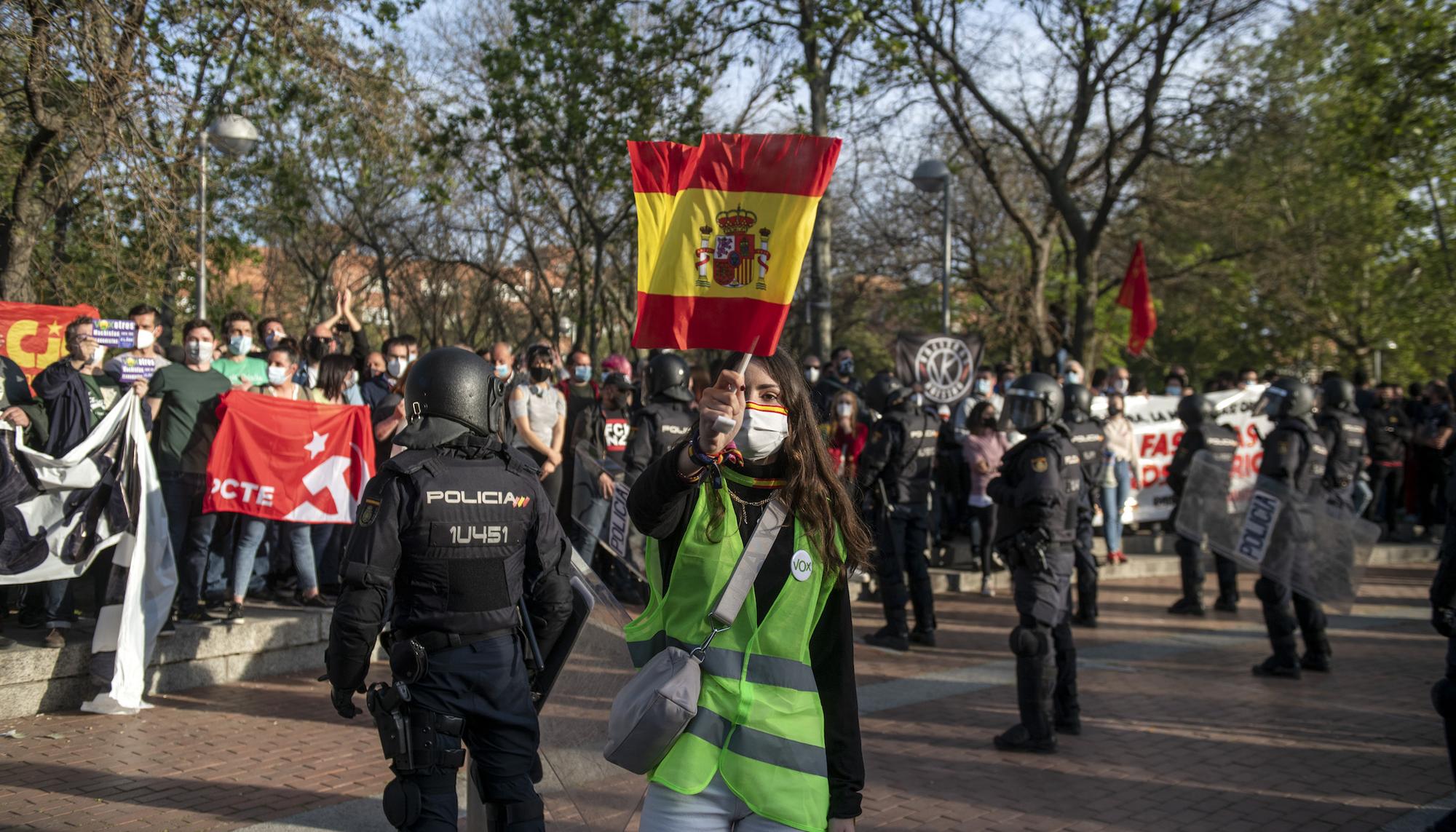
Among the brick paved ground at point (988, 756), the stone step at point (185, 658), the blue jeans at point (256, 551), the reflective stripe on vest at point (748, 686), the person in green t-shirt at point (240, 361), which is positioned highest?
the person in green t-shirt at point (240, 361)

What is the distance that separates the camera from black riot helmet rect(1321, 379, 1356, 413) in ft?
35.8

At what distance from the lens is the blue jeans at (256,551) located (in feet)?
25.7

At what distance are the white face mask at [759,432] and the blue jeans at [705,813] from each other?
774 mm

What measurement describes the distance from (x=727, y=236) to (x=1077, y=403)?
6.50 metres

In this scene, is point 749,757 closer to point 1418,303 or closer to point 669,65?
point 669,65

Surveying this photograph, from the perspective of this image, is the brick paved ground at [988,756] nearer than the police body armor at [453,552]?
No

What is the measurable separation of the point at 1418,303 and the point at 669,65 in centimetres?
2178

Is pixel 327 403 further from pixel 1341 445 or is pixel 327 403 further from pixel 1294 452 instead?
pixel 1341 445

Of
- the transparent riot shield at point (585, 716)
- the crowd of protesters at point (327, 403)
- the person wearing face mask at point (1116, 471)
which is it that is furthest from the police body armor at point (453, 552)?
the person wearing face mask at point (1116, 471)

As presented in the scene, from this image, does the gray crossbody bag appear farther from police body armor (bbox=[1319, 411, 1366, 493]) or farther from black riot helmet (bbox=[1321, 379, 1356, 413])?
black riot helmet (bbox=[1321, 379, 1356, 413])

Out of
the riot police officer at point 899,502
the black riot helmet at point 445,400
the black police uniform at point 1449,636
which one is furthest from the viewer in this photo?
the riot police officer at point 899,502

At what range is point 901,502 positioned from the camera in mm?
9500

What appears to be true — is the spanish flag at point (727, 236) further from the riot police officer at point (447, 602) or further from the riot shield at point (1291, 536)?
the riot shield at point (1291, 536)

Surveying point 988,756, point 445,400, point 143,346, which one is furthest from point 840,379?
point 445,400
